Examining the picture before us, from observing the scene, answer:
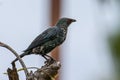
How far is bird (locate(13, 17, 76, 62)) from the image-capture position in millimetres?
4516

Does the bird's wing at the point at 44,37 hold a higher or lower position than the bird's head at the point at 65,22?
lower

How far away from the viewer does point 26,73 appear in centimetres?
306

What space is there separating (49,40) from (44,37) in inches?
11.1

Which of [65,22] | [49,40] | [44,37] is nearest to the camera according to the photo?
[44,37]

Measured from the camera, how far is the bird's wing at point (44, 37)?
449 cm

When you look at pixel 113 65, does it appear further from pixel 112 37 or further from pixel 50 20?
pixel 50 20

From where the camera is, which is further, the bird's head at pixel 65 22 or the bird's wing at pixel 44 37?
the bird's head at pixel 65 22

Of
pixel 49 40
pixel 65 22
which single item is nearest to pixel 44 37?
pixel 49 40

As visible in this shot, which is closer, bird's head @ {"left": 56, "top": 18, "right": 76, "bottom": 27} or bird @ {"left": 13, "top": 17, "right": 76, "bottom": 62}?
bird @ {"left": 13, "top": 17, "right": 76, "bottom": 62}

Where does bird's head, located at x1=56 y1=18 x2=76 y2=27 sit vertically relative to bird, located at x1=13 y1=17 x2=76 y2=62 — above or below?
above

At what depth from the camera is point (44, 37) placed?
466 cm

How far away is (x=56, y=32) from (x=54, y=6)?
4.45 ft

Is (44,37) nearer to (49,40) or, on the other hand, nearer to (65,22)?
(49,40)

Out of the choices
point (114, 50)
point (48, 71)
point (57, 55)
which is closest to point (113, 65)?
point (114, 50)
